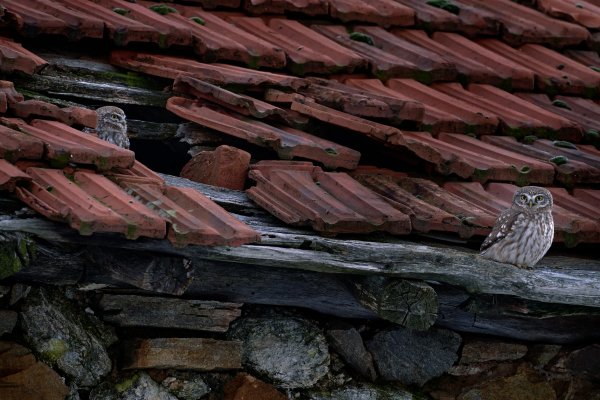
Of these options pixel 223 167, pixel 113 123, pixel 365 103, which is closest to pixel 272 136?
pixel 223 167

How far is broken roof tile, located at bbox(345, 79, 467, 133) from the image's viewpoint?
251 inches

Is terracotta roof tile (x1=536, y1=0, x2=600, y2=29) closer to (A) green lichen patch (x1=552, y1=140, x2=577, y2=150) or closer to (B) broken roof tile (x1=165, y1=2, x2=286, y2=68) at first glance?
(A) green lichen patch (x1=552, y1=140, x2=577, y2=150)

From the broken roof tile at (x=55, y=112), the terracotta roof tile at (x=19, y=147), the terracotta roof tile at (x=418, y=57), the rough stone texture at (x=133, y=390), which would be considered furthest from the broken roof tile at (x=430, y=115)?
the terracotta roof tile at (x=19, y=147)

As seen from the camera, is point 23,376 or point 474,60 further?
point 474,60

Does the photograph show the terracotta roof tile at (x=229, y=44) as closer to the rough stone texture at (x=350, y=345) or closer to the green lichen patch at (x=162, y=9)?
the green lichen patch at (x=162, y=9)

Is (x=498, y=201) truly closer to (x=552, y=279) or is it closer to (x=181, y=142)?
(x=552, y=279)

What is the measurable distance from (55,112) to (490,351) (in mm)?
2367

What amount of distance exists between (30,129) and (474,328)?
89.8 inches

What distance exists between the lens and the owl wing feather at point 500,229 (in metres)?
5.47

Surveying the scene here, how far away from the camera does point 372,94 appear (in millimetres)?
6230

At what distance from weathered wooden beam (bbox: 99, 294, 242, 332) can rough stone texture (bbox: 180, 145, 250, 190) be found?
1.92 ft

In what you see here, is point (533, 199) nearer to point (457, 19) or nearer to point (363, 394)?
point (363, 394)

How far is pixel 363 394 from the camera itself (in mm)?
5582

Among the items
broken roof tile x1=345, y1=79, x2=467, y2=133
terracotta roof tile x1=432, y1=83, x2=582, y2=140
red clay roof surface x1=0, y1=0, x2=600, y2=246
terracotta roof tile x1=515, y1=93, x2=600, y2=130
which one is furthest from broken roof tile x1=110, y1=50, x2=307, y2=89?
terracotta roof tile x1=515, y1=93, x2=600, y2=130
